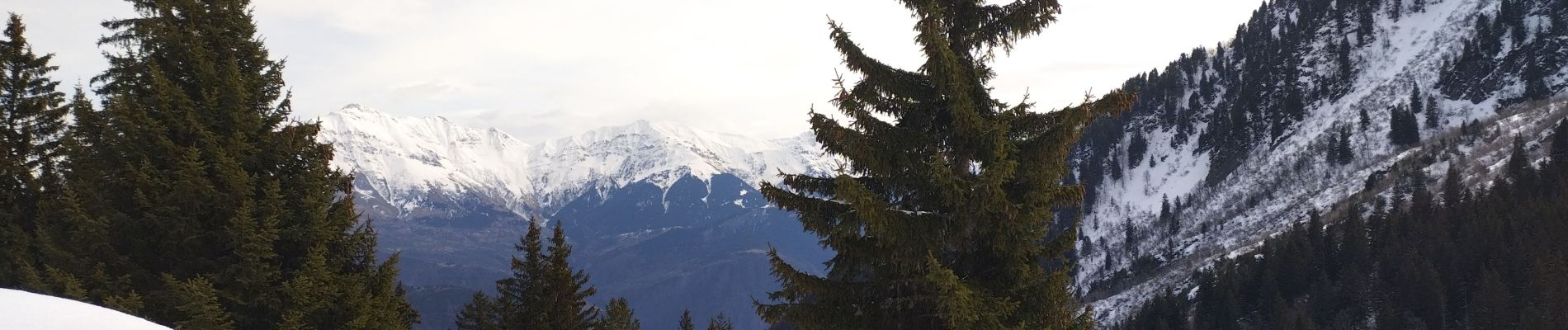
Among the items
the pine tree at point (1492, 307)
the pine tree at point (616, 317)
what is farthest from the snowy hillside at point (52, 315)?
the pine tree at point (1492, 307)

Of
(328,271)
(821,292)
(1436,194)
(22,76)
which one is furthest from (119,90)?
(1436,194)

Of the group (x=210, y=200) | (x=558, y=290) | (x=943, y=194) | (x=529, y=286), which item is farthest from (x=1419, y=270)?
(x=210, y=200)

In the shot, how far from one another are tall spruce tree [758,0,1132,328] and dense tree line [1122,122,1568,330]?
107 m

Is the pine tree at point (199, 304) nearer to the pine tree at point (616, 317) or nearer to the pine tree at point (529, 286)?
the pine tree at point (529, 286)

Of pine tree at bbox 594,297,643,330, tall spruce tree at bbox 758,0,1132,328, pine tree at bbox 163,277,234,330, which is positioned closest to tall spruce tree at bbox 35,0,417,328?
pine tree at bbox 163,277,234,330

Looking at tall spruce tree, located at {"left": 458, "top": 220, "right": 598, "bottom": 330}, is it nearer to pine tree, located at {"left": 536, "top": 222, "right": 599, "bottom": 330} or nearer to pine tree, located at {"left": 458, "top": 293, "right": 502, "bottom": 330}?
pine tree, located at {"left": 536, "top": 222, "right": 599, "bottom": 330}

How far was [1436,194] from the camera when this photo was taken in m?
172

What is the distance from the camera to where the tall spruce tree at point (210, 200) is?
1253 cm

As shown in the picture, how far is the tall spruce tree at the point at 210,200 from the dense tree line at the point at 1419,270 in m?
114

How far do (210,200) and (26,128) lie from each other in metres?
12.4

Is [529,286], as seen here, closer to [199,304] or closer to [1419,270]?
[199,304]

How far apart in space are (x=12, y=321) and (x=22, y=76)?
66.6ft

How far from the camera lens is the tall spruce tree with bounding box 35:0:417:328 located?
12531mm

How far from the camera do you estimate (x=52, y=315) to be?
5777 millimetres
